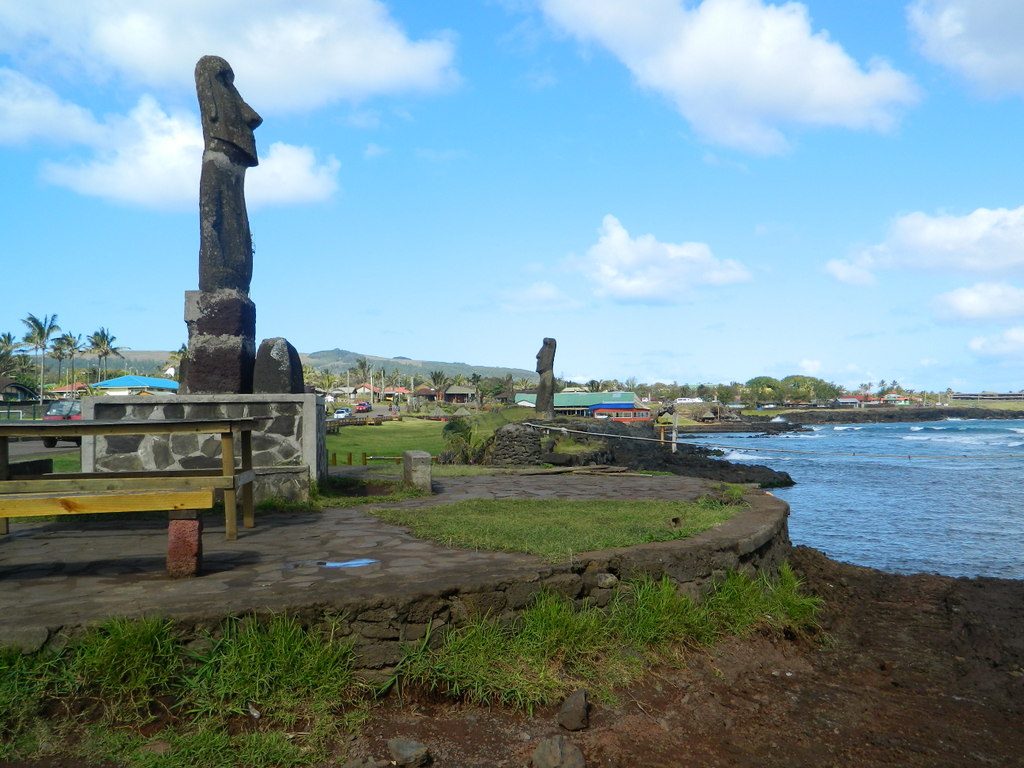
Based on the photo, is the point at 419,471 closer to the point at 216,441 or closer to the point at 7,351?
the point at 216,441

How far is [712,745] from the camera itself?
4.02 metres

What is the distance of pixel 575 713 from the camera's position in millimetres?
3982

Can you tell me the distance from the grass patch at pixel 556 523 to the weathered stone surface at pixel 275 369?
6.76 ft

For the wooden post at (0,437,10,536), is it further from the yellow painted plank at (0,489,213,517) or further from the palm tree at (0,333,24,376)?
the palm tree at (0,333,24,376)

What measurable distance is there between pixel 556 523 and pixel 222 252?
511 centimetres

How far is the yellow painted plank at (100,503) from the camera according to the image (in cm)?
454

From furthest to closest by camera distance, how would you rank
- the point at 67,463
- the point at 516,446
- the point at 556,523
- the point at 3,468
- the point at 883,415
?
the point at 883,415
the point at 516,446
the point at 67,463
the point at 556,523
the point at 3,468

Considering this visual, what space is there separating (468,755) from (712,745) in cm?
132

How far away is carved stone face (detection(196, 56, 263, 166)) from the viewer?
8906 millimetres

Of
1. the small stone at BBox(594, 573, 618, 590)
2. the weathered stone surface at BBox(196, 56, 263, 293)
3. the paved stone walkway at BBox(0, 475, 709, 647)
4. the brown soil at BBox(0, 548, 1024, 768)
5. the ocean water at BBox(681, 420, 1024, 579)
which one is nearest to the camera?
the brown soil at BBox(0, 548, 1024, 768)

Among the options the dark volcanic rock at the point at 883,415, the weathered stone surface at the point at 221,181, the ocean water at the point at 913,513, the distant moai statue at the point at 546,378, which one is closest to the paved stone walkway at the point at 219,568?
the weathered stone surface at the point at 221,181

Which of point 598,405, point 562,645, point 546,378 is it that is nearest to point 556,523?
point 562,645

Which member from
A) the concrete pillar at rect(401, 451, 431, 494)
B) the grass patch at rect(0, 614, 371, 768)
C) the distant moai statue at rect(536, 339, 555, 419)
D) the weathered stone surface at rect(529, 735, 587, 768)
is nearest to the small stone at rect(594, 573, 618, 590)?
the weathered stone surface at rect(529, 735, 587, 768)

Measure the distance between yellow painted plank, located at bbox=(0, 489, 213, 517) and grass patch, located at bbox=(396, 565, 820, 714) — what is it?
1.63 m
